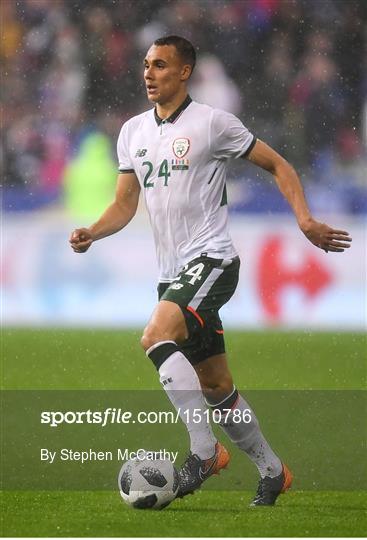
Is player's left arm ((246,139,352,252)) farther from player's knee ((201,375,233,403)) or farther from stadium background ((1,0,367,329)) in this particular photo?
stadium background ((1,0,367,329))

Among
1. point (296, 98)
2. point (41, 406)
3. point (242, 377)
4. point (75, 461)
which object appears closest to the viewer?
point (75, 461)

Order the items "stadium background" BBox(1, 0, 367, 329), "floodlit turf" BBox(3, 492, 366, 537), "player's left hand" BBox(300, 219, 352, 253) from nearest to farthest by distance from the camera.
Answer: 1. "floodlit turf" BBox(3, 492, 366, 537)
2. "player's left hand" BBox(300, 219, 352, 253)
3. "stadium background" BBox(1, 0, 367, 329)

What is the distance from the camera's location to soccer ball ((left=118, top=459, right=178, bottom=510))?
5383 mm

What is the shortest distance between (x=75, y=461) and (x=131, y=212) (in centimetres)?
143

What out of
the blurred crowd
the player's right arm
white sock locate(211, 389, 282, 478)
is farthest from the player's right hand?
the blurred crowd

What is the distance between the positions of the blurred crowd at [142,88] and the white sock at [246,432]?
8442 mm

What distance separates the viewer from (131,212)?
19.8ft

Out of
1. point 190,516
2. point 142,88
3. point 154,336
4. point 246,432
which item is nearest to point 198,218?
point 154,336

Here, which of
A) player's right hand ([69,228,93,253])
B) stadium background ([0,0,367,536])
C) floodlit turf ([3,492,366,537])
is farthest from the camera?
stadium background ([0,0,367,536])

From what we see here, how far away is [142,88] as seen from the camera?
14812 millimetres

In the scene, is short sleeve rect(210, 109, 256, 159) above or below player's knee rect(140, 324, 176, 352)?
above

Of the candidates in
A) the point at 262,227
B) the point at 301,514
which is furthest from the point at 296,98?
the point at 301,514

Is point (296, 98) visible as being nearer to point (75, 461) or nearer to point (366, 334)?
point (366, 334)

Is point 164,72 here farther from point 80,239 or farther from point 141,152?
point 80,239
